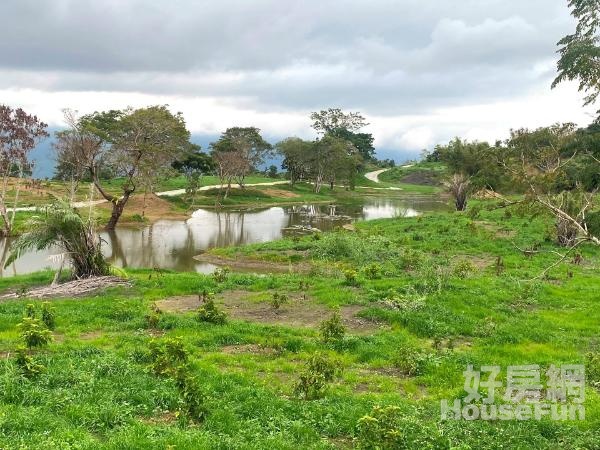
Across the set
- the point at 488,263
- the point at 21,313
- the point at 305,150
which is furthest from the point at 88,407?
the point at 305,150

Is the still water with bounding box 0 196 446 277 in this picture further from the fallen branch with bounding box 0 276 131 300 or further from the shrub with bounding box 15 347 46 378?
the shrub with bounding box 15 347 46 378

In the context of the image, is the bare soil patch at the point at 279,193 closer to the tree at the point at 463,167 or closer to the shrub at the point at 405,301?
the tree at the point at 463,167

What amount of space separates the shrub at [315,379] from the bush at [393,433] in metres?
1.41

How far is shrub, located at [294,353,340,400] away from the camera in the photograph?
374 inches

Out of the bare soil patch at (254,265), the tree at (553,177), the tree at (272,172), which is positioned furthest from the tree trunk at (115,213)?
the tree at (272,172)

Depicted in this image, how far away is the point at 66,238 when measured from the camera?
63.7 ft

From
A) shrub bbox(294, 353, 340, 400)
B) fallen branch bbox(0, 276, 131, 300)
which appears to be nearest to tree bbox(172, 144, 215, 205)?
fallen branch bbox(0, 276, 131, 300)

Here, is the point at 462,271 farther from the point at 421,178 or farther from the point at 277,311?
the point at 421,178

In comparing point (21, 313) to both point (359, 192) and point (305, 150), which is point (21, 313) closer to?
point (305, 150)

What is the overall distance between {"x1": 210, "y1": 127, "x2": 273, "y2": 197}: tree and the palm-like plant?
45.9 meters

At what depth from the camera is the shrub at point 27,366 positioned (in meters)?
9.65

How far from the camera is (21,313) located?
15.3 metres

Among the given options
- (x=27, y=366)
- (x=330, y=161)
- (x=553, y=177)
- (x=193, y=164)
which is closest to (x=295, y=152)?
(x=330, y=161)

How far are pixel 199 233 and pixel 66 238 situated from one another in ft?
77.7
